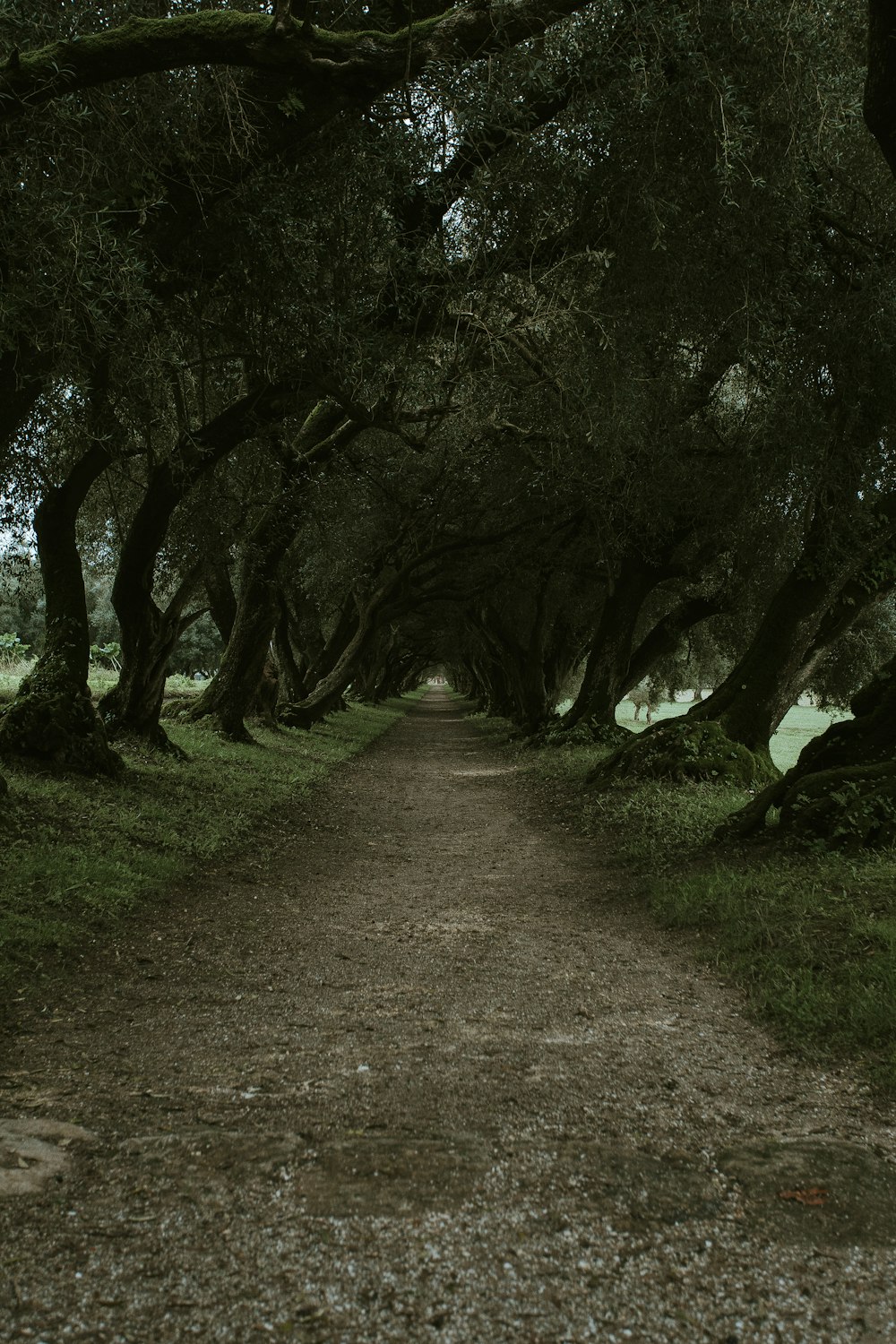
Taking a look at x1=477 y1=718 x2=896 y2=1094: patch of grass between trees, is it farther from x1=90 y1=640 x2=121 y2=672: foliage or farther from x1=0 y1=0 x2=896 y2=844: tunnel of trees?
x1=90 y1=640 x2=121 y2=672: foliage

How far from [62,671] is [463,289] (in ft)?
21.1

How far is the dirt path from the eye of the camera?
2.74 metres

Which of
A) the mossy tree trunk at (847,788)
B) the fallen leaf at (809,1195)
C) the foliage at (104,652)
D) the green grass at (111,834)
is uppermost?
the foliage at (104,652)

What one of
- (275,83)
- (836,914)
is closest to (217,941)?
(836,914)

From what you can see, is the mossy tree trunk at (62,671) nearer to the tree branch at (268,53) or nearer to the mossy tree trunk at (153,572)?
the mossy tree trunk at (153,572)

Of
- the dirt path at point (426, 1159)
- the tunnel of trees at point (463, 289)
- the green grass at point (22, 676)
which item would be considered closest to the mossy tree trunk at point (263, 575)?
the tunnel of trees at point (463, 289)

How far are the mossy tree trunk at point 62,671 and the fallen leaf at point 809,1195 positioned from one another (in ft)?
31.9

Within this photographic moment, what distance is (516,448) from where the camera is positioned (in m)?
18.0

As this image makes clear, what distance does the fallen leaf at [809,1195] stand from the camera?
337 cm

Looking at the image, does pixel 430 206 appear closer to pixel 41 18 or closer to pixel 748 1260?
pixel 41 18

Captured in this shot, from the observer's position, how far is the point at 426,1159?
3604 mm

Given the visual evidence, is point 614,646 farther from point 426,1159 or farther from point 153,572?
point 426,1159

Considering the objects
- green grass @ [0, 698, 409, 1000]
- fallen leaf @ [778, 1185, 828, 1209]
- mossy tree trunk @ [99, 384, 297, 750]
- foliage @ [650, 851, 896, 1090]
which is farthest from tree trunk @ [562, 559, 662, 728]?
fallen leaf @ [778, 1185, 828, 1209]

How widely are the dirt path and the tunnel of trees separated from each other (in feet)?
12.9
